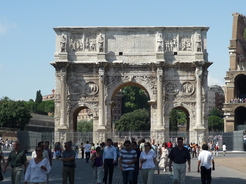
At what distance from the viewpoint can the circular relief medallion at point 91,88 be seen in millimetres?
45375

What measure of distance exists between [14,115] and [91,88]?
134ft

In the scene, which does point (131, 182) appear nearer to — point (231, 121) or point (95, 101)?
point (95, 101)

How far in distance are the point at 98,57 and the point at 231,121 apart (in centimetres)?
2702

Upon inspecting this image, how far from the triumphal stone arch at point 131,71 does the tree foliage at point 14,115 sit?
39.8 m

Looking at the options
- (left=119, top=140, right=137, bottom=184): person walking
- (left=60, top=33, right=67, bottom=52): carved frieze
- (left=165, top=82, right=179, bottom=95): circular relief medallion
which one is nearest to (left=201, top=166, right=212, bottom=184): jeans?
(left=119, top=140, right=137, bottom=184): person walking

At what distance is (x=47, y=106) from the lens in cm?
14400

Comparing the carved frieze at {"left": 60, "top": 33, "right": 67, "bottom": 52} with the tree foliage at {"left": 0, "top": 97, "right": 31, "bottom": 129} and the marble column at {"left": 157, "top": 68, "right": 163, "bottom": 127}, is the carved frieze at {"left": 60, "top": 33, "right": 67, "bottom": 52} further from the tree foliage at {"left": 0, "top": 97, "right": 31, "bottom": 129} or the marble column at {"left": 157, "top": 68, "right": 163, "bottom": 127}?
the tree foliage at {"left": 0, "top": 97, "right": 31, "bottom": 129}

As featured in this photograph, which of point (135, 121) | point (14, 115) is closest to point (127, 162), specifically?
point (14, 115)

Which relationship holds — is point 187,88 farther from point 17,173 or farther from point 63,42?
point 17,173

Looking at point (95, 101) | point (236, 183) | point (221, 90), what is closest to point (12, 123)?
point (95, 101)

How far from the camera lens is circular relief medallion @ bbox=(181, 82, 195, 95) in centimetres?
4538

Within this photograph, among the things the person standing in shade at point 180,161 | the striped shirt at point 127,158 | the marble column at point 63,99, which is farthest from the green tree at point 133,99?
the striped shirt at point 127,158

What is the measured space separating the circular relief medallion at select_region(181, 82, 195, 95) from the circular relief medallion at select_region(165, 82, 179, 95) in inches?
19.3

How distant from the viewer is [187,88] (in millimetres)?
45438
